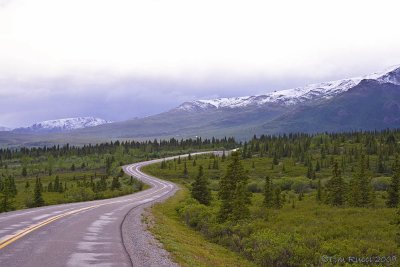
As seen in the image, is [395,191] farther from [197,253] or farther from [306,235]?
[197,253]

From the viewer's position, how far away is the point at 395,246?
69.1 ft

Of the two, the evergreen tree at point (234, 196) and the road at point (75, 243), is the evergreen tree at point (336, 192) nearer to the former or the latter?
the evergreen tree at point (234, 196)

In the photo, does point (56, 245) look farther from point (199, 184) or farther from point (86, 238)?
point (199, 184)

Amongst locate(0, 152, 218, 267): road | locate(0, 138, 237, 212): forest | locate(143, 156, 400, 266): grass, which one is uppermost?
locate(0, 152, 218, 267): road

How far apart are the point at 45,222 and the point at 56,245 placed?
28.3ft

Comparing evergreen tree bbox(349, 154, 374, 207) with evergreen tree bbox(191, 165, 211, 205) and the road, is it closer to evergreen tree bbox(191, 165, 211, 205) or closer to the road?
evergreen tree bbox(191, 165, 211, 205)

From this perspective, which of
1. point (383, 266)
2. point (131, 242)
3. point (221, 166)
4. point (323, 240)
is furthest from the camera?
point (221, 166)

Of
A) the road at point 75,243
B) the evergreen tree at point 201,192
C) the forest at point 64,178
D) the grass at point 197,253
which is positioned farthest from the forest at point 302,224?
the forest at point 64,178

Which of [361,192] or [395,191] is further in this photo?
[361,192]

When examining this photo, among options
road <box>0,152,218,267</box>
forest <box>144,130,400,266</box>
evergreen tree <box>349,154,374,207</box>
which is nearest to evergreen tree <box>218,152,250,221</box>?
forest <box>144,130,400,266</box>

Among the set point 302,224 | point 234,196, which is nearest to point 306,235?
point 302,224

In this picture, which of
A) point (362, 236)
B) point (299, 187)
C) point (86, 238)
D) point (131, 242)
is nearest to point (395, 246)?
point (362, 236)

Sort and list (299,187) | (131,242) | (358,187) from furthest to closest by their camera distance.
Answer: (299,187)
(358,187)
(131,242)

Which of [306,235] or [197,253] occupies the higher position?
[306,235]
